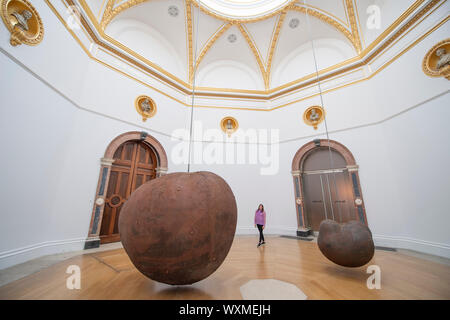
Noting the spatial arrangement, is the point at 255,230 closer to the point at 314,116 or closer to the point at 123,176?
the point at 314,116

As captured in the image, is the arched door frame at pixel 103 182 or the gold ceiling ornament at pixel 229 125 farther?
the gold ceiling ornament at pixel 229 125

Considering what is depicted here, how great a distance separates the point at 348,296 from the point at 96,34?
813 cm

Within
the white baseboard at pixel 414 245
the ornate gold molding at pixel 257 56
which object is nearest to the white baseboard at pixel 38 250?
the white baseboard at pixel 414 245

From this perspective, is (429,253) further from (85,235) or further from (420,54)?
(85,235)

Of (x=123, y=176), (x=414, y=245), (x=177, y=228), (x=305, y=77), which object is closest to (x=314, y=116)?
(x=305, y=77)

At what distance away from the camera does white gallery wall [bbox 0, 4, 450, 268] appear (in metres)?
3.30

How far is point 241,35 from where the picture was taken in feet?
25.8

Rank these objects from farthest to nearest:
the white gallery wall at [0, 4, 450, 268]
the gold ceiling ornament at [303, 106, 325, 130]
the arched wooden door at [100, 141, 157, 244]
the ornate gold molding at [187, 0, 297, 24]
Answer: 1. the gold ceiling ornament at [303, 106, 325, 130]
2. the ornate gold molding at [187, 0, 297, 24]
3. the arched wooden door at [100, 141, 157, 244]
4. the white gallery wall at [0, 4, 450, 268]

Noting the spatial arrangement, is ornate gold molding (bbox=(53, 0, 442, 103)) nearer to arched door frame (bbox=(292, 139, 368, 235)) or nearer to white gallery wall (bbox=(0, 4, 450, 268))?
white gallery wall (bbox=(0, 4, 450, 268))

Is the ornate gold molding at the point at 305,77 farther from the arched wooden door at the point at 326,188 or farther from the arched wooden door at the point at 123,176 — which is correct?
the arched wooden door at the point at 326,188

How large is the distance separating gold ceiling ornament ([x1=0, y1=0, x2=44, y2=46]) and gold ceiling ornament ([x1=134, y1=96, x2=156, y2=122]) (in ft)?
8.70

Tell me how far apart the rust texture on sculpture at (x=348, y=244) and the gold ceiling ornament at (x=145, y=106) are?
618cm

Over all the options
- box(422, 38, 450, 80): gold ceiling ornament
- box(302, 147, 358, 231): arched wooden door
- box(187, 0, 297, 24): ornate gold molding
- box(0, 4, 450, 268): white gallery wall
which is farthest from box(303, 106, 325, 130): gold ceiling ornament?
box(187, 0, 297, 24): ornate gold molding

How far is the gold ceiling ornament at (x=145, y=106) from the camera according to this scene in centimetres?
607
